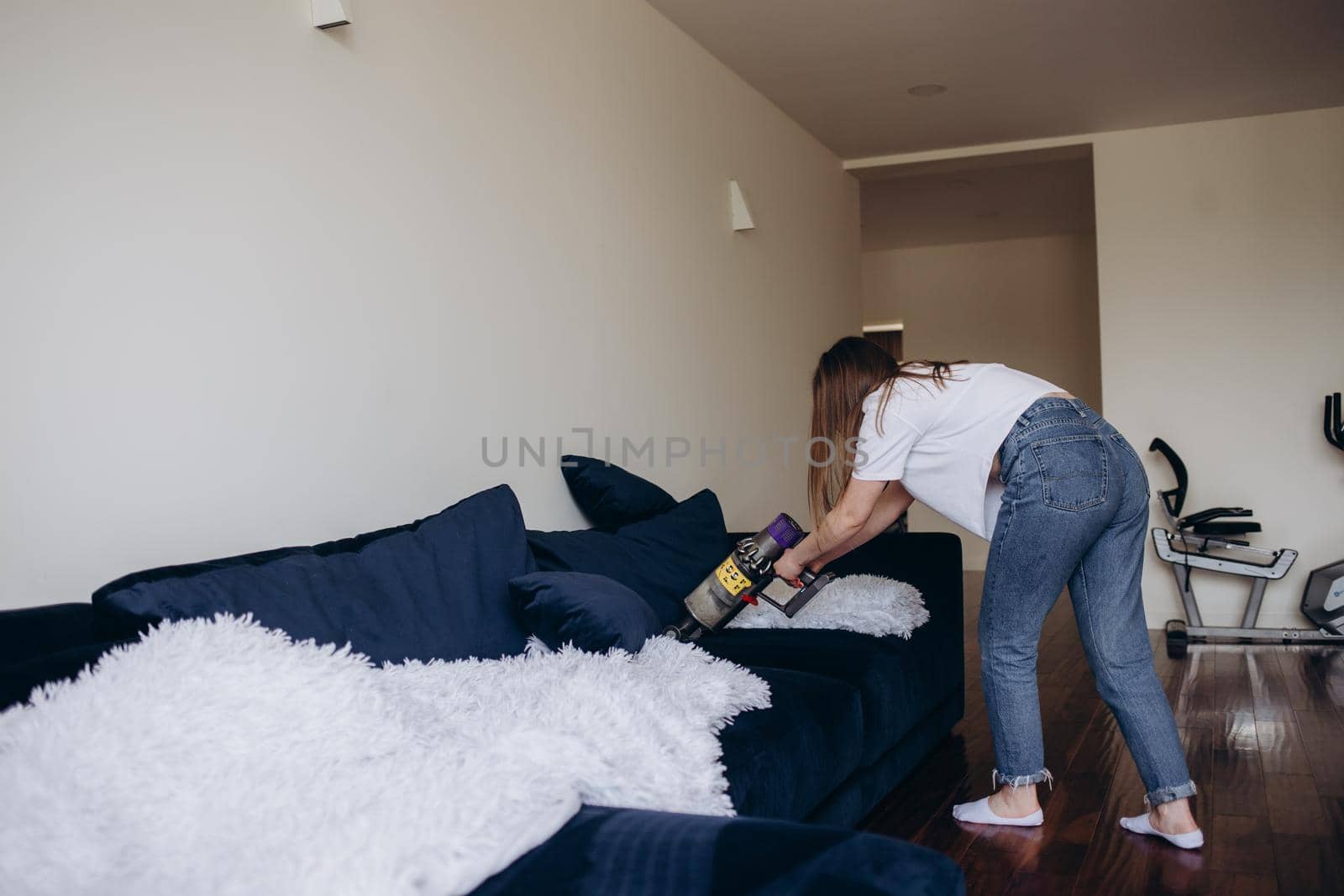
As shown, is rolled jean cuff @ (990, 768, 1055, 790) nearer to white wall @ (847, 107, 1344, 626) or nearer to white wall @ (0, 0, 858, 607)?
white wall @ (0, 0, 858, 607)

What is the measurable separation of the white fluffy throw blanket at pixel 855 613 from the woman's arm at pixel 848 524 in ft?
1.09

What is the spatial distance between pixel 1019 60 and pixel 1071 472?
3073 mm

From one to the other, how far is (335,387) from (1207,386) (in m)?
4.95

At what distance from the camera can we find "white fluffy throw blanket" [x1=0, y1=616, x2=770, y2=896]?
108cm

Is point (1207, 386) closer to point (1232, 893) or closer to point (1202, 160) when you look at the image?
point (1202, 160)

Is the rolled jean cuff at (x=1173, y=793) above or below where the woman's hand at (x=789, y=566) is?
below

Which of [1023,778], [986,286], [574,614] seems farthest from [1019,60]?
[986,286]

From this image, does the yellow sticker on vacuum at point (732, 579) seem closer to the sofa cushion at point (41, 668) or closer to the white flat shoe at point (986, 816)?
the white flat shoe at point (986, 816)

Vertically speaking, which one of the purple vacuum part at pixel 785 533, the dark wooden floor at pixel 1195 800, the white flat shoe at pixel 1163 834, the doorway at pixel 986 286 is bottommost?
the dark wooden floor at pixel 1195 800

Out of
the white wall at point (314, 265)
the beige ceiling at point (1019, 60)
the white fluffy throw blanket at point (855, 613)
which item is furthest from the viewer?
the beige ceiling at point (1019, 60)

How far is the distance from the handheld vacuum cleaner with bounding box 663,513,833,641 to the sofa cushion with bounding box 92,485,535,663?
1.69ft

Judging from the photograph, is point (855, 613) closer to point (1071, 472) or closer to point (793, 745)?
point (1071, 472)

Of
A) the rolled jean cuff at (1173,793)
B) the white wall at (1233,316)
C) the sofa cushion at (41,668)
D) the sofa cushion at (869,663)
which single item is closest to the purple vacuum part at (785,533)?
the sofa cushion at (869,663)

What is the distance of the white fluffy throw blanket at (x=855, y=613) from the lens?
2850mm
